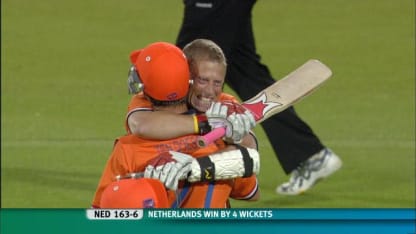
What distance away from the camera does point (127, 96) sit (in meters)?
13.5

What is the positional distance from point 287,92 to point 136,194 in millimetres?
1317

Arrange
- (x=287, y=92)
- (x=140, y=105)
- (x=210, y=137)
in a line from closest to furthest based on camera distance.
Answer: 1. (x=210, y=137)
2. (x=140, y=105)
3. (x=287, y=92)

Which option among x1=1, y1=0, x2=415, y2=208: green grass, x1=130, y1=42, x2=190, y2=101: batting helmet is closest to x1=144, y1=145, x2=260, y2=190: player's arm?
x1=130, y1=42, x2=190, y2=101: batting helmet

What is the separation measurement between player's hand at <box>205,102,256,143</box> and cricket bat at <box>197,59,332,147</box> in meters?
0.38

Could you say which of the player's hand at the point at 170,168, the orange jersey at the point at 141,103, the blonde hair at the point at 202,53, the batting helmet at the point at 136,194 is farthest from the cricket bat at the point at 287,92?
the batting helmet at the point at 136,194

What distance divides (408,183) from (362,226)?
4.86 metres

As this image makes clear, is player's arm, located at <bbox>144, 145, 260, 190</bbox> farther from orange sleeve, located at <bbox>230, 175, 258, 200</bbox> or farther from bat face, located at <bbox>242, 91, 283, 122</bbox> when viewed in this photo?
bat face, located at <bbox>242, 91, 283, 122</bbox>

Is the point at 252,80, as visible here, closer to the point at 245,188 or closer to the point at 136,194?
the point at 245,188

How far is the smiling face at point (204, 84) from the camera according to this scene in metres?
6.02

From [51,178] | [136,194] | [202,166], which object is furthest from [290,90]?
[51,178]

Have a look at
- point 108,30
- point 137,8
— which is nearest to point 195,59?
point 108,30

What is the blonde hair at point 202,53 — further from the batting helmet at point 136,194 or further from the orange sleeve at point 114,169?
the batting helmet at point 136,194

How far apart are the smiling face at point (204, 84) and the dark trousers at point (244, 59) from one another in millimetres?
3351

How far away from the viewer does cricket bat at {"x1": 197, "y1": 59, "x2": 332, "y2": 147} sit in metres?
6.24
